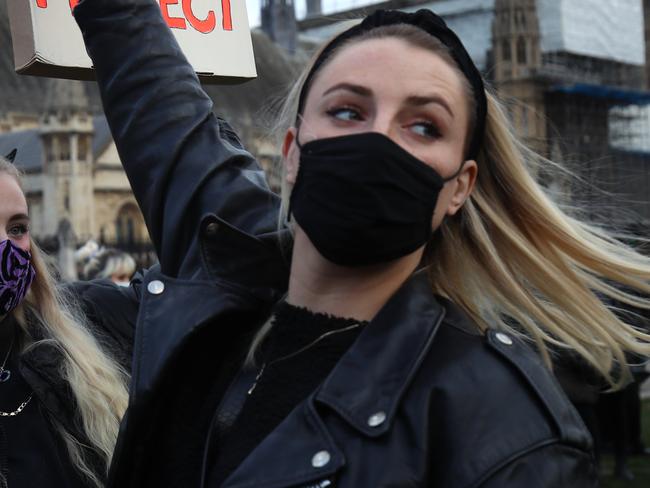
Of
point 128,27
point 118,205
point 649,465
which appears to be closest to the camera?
point 128,27

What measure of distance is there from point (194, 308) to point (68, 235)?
31.7m

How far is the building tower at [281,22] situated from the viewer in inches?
2228

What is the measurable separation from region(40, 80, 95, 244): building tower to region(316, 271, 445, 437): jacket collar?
35680mm

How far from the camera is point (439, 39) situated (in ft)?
5.32

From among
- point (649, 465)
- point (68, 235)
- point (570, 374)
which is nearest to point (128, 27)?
point (570, 374)

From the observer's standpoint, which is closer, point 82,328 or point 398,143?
point 398,143

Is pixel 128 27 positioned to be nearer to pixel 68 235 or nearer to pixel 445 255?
pixel 445 255

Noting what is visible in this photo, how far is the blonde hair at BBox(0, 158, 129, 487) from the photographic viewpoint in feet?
7.91

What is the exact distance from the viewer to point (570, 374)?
19.1 feet

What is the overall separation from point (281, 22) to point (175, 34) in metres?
55.5

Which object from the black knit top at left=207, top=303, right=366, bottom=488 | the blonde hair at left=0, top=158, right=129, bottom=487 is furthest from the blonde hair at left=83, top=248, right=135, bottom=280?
the black knit top at left=207, top=303, right=366, bottom=488

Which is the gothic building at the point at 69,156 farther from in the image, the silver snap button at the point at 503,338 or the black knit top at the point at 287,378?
the silver snap button at the point at 503,338

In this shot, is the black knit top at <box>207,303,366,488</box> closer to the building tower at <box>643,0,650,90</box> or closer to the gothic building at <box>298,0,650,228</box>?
the gothic building at <box>298,0,650,228</box>

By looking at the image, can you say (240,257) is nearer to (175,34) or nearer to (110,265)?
(175,34)
